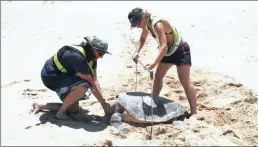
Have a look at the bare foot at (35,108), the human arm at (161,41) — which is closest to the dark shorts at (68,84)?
the bare foot at (35,108)

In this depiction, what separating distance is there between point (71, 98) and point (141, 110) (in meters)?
0.85

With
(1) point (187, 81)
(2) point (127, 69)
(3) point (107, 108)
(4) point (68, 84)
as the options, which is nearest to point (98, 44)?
(4) point (68, 84)

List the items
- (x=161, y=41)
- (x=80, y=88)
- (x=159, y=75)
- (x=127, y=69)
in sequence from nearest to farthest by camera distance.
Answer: (x=161, y=41) → (x=80, y=88) → (x=159, y=75) → (x=127, y=69)

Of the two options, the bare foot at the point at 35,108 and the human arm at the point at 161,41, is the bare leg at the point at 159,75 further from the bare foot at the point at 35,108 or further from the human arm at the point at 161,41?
the bare foot at the point at 35,108

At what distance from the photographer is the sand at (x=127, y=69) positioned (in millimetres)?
5133

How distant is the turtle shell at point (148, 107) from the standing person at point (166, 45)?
270 mm

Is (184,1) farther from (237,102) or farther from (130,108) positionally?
(130,108)

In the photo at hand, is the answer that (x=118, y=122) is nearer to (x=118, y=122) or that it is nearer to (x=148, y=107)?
(x=118, y=122)

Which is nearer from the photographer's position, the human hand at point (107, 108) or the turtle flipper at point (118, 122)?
the turtle flipper at point (118, 122)

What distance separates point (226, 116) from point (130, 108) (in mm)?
1252

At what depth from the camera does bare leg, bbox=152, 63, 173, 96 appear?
5.96 meters

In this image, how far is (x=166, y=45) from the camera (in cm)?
530

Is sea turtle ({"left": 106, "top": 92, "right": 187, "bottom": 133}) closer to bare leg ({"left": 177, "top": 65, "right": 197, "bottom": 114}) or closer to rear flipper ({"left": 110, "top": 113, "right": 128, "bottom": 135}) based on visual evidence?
rear flipper ({"left": 110, "top": 113, "right": 128, "bottom": 135})

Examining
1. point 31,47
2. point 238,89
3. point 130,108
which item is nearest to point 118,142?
point 130,108
